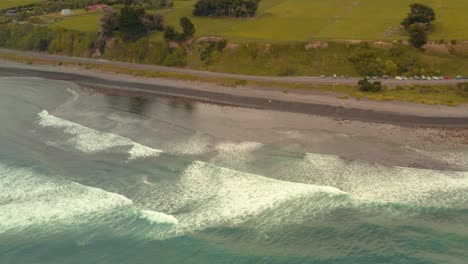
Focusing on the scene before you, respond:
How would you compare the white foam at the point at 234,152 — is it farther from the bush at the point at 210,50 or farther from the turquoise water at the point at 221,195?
the bush at the point at 210,50

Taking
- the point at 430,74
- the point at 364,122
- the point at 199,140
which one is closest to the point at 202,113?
the point at 199,140

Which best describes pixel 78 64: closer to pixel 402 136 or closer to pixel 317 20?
pixel 317 20

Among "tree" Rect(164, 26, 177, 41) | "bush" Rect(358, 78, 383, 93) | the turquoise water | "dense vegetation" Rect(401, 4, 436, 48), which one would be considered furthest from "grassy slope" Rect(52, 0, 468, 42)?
the turquoise water

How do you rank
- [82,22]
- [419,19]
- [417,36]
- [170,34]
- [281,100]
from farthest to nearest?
[82,22], [170,34], [419,19], [417,36], [281,100]

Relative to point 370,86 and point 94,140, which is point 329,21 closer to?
point 370,86

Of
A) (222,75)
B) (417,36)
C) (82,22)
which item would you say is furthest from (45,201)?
(82,22)

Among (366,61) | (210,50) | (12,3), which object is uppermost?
(12,3)

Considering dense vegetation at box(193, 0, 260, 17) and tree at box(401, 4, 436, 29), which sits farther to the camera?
dense vegetation at box(193, 0, 260, 17)

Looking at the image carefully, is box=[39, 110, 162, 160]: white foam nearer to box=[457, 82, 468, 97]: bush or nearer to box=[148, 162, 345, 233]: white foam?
box=[148, 162, 345, 233]: white foam

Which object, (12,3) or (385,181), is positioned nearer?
(385,181)
